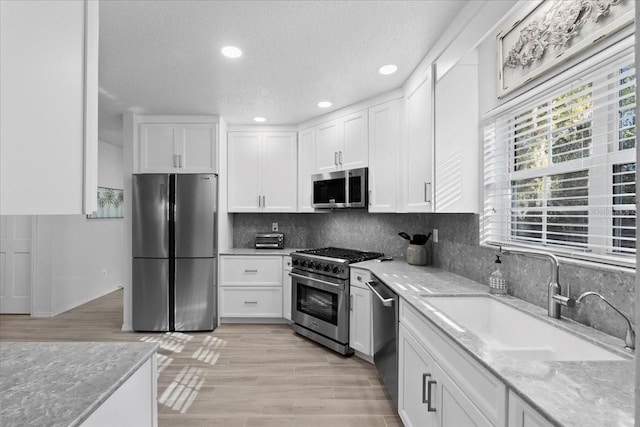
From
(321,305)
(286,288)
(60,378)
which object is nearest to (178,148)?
(286,288)

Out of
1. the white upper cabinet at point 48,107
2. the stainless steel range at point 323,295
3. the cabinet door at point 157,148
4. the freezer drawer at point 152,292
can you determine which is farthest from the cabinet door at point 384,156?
the white upper cabinet at point 48,107

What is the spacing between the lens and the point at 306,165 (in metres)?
4.03

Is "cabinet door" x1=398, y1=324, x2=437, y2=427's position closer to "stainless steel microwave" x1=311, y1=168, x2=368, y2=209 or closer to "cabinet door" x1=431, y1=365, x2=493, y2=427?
"cabinet door" x1=431, y1=365, x2=493, y2=427

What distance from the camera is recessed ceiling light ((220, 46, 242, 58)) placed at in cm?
227

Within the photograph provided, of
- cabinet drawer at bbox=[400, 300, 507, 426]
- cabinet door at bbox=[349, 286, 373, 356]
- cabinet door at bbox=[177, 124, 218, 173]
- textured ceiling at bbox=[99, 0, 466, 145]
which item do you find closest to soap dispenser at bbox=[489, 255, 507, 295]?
cabinet drawer at bbox=[400, 300, 507, 426]

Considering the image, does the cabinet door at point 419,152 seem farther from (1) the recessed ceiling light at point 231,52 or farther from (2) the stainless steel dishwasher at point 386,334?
(1) the recessed ceiling light at point 231,52

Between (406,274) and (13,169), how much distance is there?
2.41 meters

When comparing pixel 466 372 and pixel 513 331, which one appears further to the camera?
pixel 513 331

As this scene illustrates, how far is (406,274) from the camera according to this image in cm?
257

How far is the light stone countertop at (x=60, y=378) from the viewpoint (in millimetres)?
739

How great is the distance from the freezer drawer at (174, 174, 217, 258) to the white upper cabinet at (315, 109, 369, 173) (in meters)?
1.32

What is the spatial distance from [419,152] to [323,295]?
1.67 m

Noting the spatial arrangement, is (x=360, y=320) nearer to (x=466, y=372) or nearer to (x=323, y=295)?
(x=323, y=295)

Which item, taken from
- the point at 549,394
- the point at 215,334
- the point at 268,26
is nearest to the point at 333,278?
the point at 215,334
